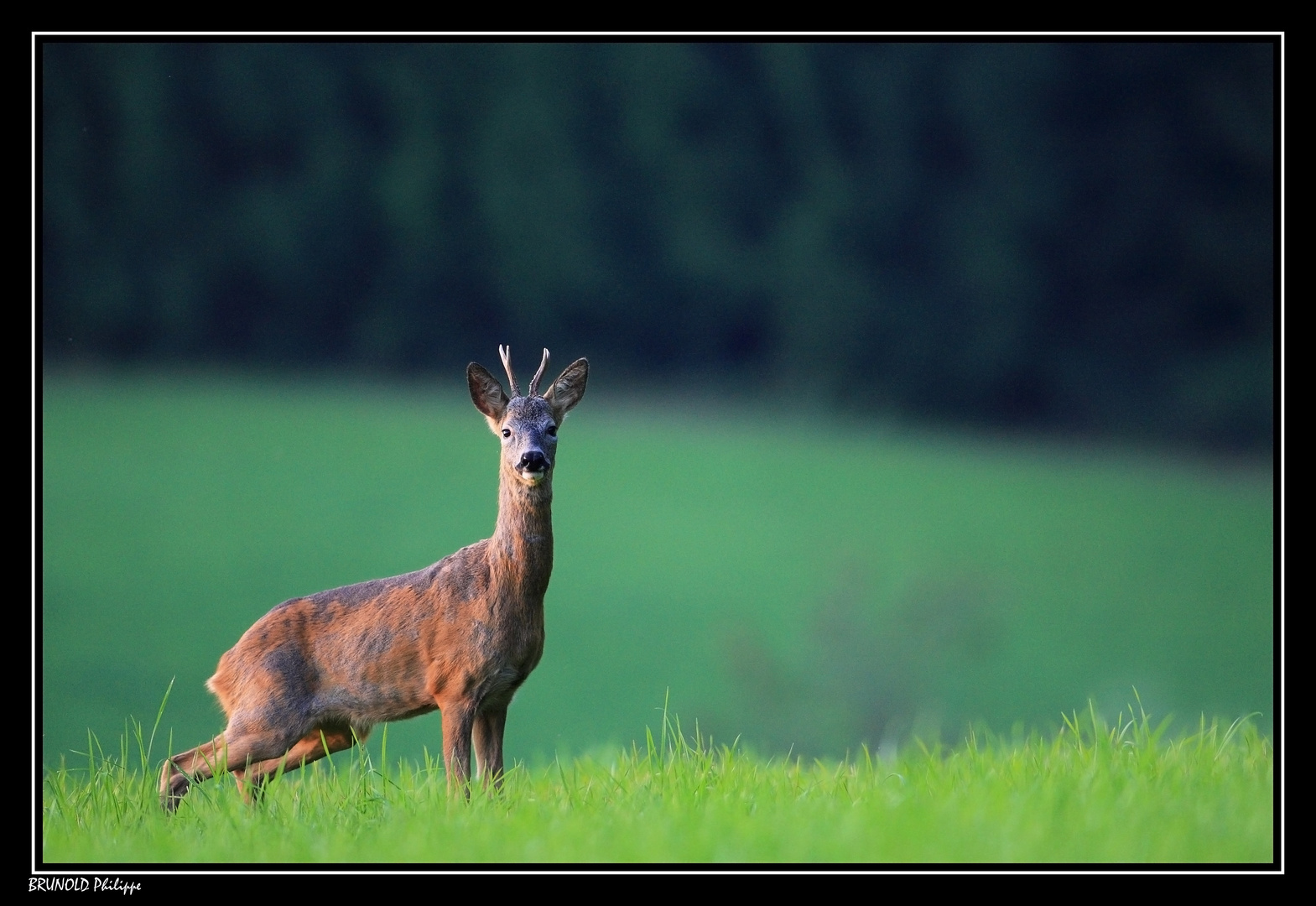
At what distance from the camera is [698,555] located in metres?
28.9

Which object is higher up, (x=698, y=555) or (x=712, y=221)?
(x=712, y=221)

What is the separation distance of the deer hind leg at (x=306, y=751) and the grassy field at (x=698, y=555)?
927cm

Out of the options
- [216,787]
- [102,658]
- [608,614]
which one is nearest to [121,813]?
[216,787]

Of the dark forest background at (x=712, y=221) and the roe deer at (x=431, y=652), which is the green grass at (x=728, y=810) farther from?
the dark forest background at (x=712, y=221)

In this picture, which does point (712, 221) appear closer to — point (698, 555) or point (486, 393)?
point (698, 555)

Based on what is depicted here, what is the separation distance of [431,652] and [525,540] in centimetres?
58

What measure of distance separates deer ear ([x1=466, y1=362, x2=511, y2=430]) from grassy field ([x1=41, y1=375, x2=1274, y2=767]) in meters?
10.00

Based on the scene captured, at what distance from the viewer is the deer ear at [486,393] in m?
5.91

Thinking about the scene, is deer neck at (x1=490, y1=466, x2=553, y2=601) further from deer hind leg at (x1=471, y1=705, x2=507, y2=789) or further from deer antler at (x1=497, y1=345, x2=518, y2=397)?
deer hind leg at (x1=471, y1=705, x2=507, y2=789)

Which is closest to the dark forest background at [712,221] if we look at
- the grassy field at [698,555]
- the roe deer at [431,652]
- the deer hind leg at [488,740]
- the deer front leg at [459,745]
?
the grassy field at [698,555]

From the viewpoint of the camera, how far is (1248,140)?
1173 inches

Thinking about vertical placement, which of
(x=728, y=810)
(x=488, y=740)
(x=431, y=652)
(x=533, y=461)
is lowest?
(x=728, y=810)

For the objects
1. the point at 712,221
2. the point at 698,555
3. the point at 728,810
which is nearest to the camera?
the point at 728,810

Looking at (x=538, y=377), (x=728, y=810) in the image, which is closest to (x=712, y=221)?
(x=538, y=377)
